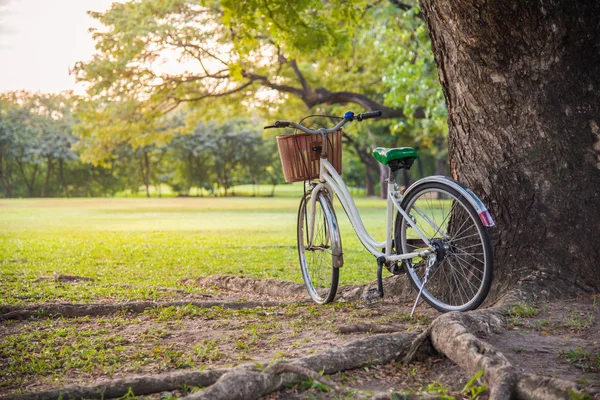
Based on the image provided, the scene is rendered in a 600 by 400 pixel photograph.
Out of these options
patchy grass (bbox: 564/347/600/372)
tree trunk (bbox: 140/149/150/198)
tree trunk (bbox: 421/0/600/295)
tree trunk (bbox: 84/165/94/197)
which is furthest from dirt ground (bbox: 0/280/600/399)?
tree trunk (bbox: 84/165/94/197)

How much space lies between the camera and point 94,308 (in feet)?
18.7

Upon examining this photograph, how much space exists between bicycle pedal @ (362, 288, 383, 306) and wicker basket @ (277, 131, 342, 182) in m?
1.04

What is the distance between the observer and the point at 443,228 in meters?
4.96

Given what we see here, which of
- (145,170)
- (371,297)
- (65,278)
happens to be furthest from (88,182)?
(371,297)

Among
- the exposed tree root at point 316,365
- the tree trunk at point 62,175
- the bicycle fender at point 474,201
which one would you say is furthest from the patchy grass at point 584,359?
the tree trunk at point 62,175

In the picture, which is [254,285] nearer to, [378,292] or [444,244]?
[378,292]

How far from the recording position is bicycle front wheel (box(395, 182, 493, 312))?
4.57 meters

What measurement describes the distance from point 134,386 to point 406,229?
7.79 feet

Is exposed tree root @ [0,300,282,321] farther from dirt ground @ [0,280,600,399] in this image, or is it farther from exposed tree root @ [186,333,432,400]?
exposed tree root @ [186,333,432,400]

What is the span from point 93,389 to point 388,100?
17.8 meters

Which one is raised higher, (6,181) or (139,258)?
(6,181)

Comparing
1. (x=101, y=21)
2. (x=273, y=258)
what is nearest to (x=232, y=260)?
(x=273, y=258)

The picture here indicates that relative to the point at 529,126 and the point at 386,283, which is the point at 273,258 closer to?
the point at 386,283

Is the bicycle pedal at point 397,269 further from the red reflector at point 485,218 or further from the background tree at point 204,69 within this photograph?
the background tree at point 204,69
